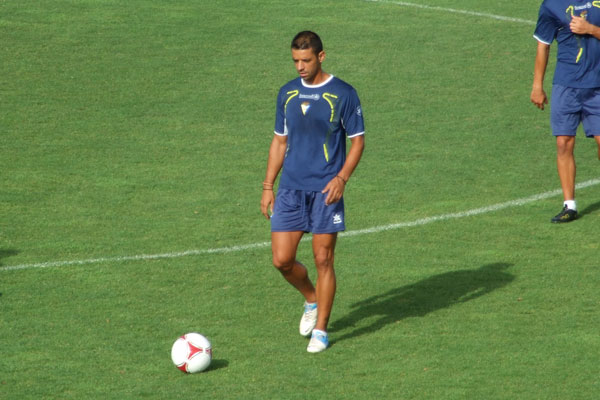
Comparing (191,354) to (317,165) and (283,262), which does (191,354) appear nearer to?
(283,262)

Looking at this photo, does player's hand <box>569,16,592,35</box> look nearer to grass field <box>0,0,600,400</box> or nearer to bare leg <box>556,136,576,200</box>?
bare leg <box>556,136,576,200</box>

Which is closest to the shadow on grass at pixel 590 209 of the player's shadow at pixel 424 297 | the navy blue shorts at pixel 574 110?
the navy blue shorts at pixel 574 110

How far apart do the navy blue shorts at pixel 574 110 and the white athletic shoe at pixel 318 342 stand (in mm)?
4308

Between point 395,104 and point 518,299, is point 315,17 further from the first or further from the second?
point 518,299

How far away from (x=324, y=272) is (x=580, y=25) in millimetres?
4440

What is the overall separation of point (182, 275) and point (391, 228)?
2509 millimetres

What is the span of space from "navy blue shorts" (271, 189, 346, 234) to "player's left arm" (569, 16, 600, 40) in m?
4.08

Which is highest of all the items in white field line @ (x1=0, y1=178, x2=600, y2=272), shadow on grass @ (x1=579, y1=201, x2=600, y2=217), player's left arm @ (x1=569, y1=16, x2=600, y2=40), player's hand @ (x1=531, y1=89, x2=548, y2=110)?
player's left arm @ (x1=569, y1=16, x2=600, y2=40)

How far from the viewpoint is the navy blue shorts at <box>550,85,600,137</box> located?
11.4 m

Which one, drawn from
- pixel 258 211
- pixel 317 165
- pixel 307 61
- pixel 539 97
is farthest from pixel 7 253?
pixel 539 97

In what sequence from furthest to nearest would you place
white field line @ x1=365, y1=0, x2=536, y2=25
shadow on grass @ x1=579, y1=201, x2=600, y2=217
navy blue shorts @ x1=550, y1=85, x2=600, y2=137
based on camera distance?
white field line @ x1=365, y1=0, x2=536, y2=25
shadow on grass @ x1=579, y1=201, x2=600, y2=217
navy blue shorts @ x1=550, y1=85, x2=600, y2=137

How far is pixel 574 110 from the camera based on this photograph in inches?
453

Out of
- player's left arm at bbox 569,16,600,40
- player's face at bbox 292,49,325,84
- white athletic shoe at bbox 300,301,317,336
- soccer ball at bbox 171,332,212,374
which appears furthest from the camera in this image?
player's left arm at bbox 569,16,600,40

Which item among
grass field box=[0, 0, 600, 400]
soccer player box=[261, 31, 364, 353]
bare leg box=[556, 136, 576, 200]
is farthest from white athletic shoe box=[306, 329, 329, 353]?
bare leg box=[556, 136, 576, 200]
